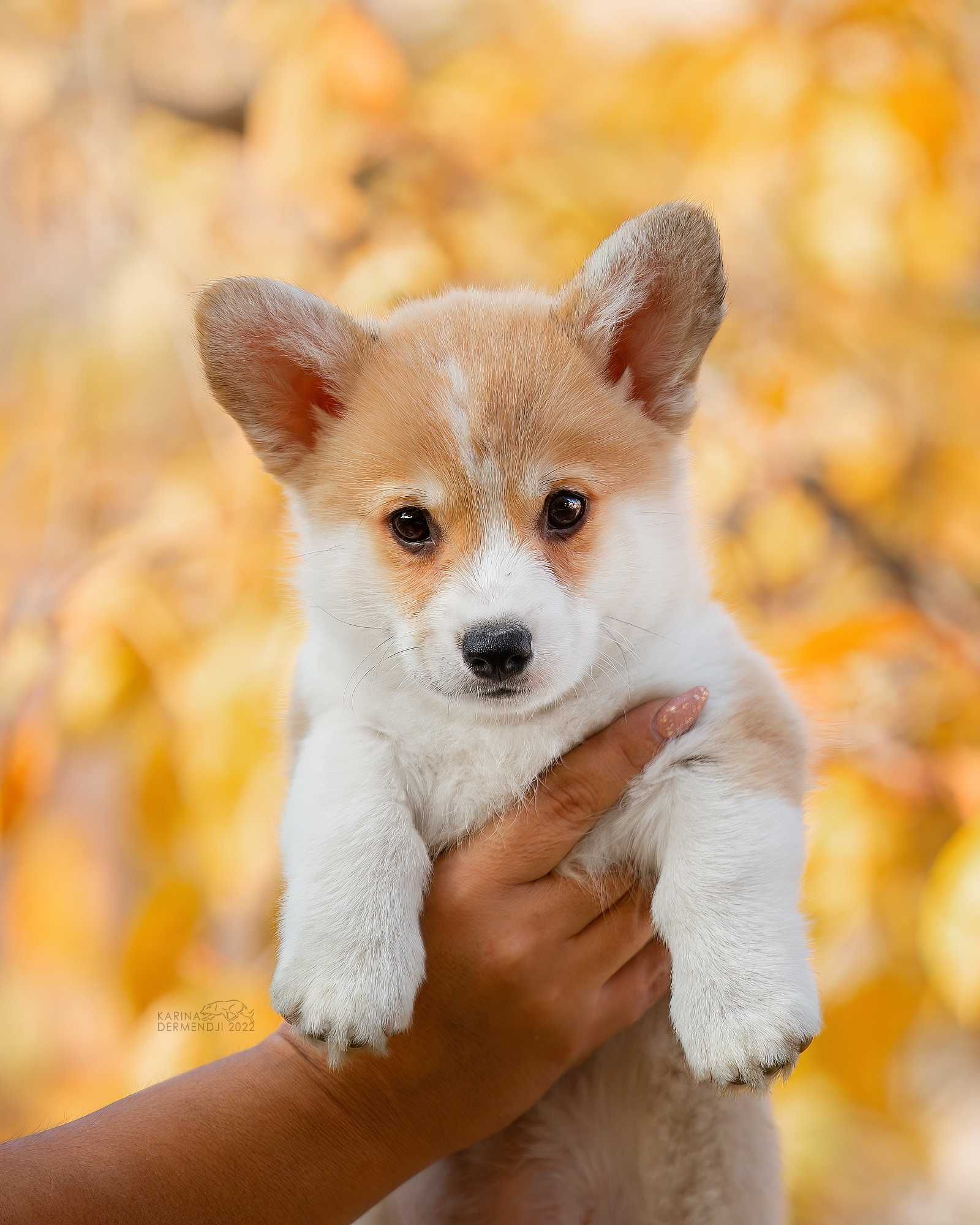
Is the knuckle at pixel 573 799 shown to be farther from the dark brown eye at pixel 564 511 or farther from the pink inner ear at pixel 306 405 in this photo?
the pink inner ear at pixel 306 405

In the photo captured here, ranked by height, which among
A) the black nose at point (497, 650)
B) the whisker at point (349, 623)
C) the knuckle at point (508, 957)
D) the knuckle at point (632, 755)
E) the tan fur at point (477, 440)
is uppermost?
the tan fur at point (477, 440)

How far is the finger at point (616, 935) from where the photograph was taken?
5.69ft

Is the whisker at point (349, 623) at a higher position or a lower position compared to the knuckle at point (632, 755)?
higher

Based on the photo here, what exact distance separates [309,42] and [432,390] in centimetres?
151

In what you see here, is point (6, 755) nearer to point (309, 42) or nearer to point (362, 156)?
point (362, 156)

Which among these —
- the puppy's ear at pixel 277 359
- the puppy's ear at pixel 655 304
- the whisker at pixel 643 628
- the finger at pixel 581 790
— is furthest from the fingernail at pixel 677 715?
the puppy's ear at pixel 277 359

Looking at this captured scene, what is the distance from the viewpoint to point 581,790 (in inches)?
66.6

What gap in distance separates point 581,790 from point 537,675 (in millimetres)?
237

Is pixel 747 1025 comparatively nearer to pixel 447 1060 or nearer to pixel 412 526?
pixel 447 1060

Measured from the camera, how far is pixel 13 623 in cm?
272

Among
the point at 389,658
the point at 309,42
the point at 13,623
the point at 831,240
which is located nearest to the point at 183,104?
the point at 309,42

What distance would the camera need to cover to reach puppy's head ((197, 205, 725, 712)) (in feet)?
5.26

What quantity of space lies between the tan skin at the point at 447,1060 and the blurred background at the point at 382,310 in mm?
659

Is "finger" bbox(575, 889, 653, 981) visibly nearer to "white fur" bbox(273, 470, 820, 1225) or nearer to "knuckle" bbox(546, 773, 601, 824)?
"white fur" bbox(273, 470, 820, 1225)
